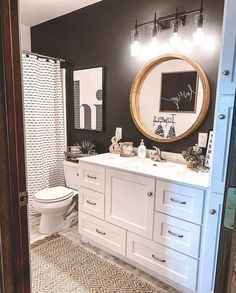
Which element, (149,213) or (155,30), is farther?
(155,30)

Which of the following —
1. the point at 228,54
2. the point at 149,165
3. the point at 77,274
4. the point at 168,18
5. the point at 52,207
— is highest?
the point at 168,18

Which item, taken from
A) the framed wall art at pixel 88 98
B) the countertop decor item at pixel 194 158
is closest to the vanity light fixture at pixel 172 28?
the framed wall art at pixel 88 98

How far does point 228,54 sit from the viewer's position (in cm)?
130

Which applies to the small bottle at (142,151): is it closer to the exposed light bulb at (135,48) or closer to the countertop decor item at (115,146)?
the countertop decor item at (115,146)

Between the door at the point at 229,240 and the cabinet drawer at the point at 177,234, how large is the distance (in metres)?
1.07

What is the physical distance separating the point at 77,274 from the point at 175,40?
217cm

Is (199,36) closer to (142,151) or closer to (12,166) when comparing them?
(142,151)

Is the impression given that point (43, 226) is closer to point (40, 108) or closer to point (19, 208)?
point (40, 108)

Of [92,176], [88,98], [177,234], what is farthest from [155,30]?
[177,234]

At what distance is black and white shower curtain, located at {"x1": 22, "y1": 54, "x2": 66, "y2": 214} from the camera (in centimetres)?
282

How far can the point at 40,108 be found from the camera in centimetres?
295

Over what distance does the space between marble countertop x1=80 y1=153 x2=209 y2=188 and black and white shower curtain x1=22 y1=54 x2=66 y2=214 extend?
93 cm

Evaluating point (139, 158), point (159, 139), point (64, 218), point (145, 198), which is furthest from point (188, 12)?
point (64, 218)

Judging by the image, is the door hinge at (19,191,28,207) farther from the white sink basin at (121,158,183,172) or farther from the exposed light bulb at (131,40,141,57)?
the exposed light bulb at (131,40,141,57)
